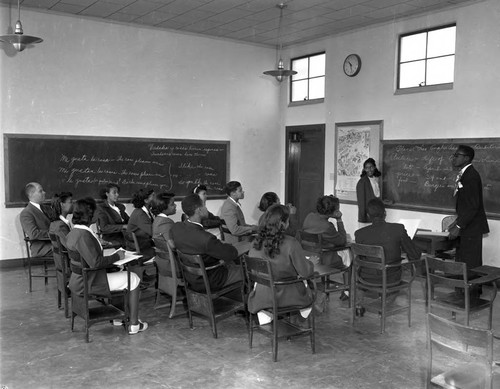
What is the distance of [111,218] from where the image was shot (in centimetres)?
601

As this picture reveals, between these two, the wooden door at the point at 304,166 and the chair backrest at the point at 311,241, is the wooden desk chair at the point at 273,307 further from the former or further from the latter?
the wooden door at the point at 304,166

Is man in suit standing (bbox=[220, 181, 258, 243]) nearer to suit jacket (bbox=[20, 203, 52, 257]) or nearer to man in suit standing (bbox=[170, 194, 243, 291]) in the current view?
man in suit standing (bbox=[170, 194, 243, 291])

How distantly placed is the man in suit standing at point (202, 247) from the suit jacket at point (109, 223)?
6.05 feet

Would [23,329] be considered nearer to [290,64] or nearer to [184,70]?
[184,70]

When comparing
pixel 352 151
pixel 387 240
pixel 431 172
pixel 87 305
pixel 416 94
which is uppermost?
pixel 416 94

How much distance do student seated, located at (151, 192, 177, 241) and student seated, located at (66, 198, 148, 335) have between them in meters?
0.69

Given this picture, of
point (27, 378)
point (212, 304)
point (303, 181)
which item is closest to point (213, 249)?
point (212, 304)

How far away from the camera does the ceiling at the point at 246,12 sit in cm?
622

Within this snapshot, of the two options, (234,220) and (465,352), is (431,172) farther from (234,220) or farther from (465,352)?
(465,352)

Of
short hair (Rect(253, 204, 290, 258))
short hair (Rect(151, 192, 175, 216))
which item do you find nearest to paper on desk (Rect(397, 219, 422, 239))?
short hair (Rect(253, 204, 290, 258))

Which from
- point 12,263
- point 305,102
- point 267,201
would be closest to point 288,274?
point 267,201

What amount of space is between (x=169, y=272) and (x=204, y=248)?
684mm

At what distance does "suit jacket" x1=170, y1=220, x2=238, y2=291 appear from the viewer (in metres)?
3.97

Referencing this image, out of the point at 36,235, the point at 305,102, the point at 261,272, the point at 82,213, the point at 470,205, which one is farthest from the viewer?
the point at 305,102
